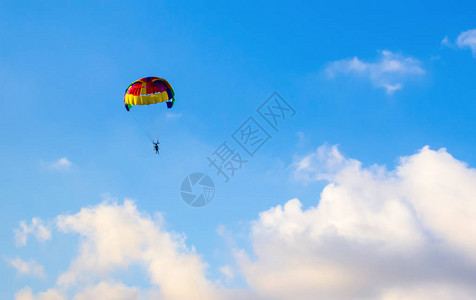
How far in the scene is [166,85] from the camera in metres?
95.1

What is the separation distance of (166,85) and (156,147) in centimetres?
926

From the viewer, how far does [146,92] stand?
93500mm

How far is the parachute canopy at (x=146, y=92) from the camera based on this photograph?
93500 mm

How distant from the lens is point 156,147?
9662 cm

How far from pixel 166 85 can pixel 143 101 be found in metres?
4.25

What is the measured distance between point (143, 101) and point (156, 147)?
24.2 ft

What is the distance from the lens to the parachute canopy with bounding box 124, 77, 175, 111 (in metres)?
93.5

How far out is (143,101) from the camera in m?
93.6
